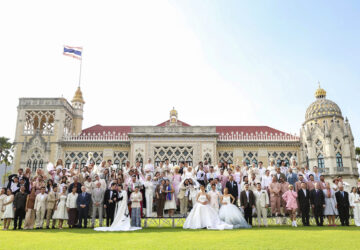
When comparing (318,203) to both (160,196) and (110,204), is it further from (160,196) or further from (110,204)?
(110,204)

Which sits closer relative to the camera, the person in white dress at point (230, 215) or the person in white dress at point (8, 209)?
the person in white dress at point (230, 215)

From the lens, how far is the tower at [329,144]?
34.8 m

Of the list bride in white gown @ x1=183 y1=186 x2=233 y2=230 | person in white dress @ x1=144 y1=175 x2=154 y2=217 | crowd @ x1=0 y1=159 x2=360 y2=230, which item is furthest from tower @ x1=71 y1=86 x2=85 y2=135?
bride in white gown @ x1=183 y1=186 x2=233 y2=230

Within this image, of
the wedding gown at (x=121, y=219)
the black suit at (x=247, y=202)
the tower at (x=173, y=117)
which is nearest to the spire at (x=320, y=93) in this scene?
the tower at (x=173, y=117)

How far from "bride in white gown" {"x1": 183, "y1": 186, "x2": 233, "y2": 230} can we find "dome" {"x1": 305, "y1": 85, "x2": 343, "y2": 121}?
101 ft

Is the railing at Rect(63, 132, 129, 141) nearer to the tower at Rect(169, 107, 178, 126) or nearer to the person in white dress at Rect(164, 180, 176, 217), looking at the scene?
the tower at Rect(169, 107, 178, 126)

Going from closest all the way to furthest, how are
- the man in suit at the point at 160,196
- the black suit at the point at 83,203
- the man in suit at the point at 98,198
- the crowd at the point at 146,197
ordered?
the black suit at the point at 83,203, the crowd at the point at 146,197, the man in suit at the point at 98,198, the man in suit at the point at 160,196

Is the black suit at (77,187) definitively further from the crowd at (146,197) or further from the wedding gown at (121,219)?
the wedding gown at (121,219)

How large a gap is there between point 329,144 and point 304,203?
80.7 ft

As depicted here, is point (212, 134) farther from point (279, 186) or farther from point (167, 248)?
point (167, 248)

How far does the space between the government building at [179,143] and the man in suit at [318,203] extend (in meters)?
21.7

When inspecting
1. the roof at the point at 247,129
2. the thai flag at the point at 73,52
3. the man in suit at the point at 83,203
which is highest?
the thai flag at the point at 73,52

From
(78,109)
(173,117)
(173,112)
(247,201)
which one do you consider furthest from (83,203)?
(78,109)

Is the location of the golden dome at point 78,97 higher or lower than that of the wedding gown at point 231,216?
higher
